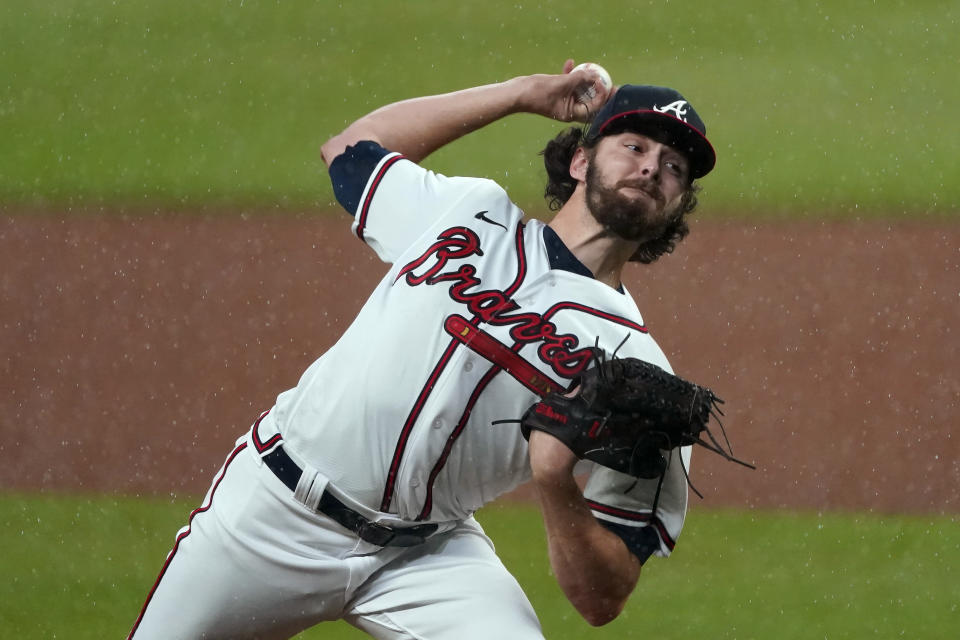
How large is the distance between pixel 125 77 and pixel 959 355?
10.7 ft

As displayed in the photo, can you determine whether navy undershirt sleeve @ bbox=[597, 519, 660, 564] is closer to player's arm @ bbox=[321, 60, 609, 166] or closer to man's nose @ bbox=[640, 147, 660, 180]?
man's nose @ bbox=[640, 147, 660, 180]

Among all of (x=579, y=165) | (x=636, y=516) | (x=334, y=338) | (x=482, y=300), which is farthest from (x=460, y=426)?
(x=334, y=338)

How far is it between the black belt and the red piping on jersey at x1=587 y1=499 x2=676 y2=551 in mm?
352

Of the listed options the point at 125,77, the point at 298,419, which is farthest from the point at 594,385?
the point at 125,77

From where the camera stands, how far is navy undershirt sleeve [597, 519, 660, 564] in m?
1.96

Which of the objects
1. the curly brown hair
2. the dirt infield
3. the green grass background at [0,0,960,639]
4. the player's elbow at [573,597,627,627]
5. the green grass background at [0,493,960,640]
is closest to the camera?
the player's elbow at [573,597,627,627]

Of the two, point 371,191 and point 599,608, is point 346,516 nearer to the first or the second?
point 599,608

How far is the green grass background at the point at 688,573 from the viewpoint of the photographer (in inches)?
127

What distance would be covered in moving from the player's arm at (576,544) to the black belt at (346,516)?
0.31 metres

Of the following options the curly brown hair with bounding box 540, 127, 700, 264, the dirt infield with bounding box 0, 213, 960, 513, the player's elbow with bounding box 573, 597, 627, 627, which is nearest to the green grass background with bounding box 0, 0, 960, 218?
the dirt infield with bounding box 0, 213, 960, 513

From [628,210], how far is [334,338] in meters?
2.01

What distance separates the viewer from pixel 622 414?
178cm

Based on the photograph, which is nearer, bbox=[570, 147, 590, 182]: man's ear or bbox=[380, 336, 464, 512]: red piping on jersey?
bbox=[380, 336, 464, 512]: red piping on jersey

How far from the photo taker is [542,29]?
14.3ft
